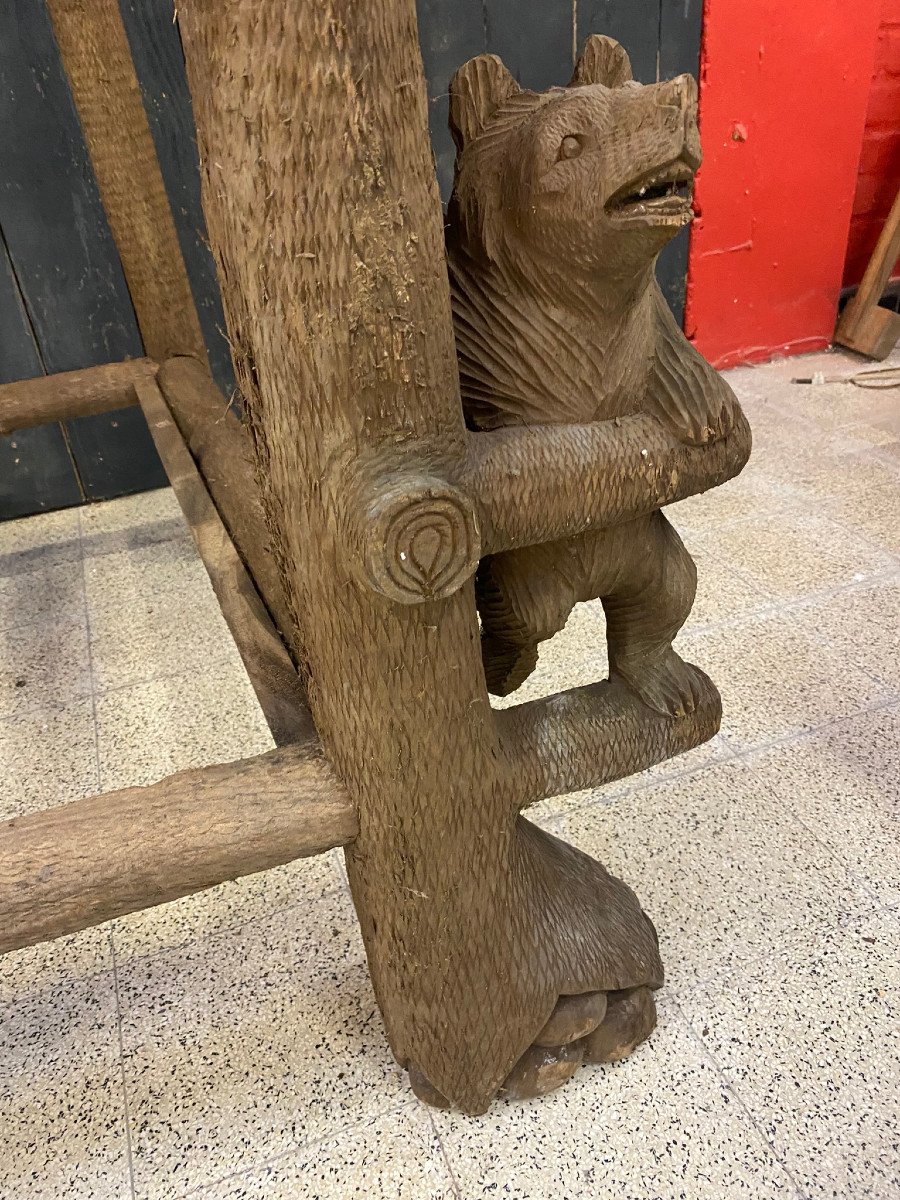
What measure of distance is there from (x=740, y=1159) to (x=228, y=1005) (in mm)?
583

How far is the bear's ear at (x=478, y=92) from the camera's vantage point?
70 cm

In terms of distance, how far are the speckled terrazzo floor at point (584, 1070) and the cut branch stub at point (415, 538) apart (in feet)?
2.14

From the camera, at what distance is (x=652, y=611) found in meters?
0.87

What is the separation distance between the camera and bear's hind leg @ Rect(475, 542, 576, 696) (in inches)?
31.4

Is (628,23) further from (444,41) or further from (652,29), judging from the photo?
(444,41)

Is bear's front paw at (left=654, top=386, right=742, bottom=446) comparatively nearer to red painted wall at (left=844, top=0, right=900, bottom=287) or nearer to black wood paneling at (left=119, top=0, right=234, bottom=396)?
black wood paneling at (left=119, top=0, right=234, bottom=396)

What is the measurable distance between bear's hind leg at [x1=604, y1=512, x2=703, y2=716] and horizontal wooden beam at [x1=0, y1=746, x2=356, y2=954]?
1.01ft

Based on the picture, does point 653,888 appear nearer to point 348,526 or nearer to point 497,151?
point 348,526

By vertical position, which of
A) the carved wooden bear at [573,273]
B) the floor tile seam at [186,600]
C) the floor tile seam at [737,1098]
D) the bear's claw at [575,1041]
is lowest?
the floor tile seam at [737,1098]

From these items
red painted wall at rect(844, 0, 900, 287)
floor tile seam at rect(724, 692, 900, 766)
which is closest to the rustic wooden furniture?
floor tile seam at rect(724, 692, 900, 766)

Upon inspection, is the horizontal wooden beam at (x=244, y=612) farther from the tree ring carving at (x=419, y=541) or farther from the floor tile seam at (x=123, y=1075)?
the floor tile seam at (x=123, y=1075)

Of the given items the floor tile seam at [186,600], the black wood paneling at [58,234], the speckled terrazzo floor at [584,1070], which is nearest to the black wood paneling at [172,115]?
the black wood paneling at [58,234]

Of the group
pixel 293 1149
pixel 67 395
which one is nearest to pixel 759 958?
pixel 293 1149

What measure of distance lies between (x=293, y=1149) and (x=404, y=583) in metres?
0.68
